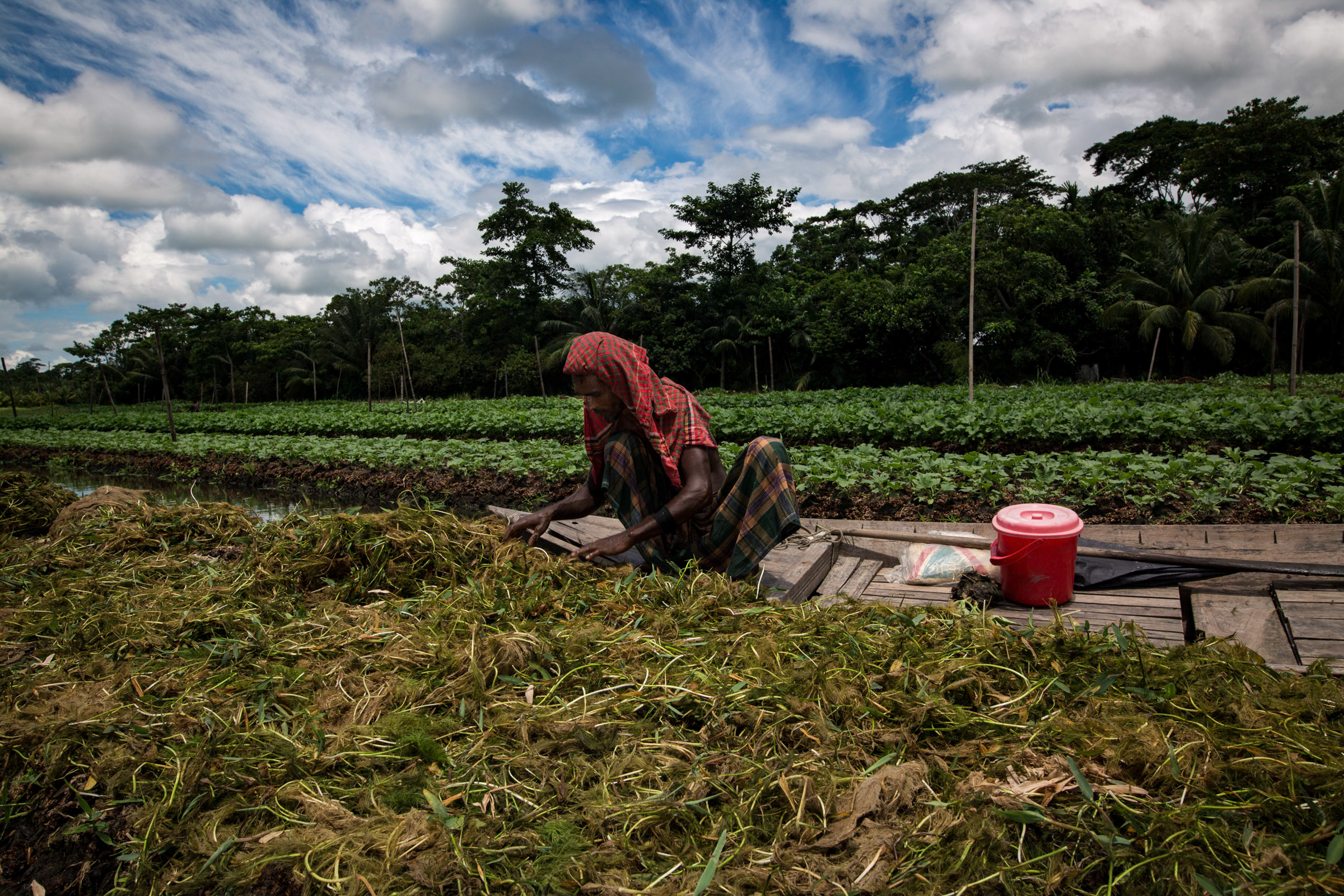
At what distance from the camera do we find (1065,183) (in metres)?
25.1

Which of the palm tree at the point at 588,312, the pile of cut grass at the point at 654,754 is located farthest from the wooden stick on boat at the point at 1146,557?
the palm tree at the point at 588,312

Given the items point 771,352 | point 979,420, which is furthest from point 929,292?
point 979,420

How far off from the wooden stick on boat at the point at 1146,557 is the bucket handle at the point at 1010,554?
0.37m

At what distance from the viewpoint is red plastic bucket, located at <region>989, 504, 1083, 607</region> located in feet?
7.75

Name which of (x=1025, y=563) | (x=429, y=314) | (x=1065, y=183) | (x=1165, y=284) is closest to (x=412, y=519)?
(x=1025, y=563)

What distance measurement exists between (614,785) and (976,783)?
667 millimetres

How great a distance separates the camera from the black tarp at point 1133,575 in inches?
97.6

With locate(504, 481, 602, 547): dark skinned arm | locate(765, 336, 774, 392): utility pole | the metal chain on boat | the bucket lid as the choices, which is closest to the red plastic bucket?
the bucket lid

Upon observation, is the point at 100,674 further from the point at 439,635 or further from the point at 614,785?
the point at 614,785

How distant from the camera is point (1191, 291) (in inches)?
796

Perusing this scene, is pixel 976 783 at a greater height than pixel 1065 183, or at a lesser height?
lesser

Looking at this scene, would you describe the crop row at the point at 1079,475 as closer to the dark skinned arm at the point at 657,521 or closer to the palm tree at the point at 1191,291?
the dark skinned arm at the point at 657,521

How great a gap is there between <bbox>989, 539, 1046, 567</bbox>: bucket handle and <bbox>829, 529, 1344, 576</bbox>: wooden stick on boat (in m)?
0.37

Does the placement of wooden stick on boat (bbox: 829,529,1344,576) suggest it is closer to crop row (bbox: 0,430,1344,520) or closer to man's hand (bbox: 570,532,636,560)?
man's hand (bbox: 570,532,636,560)
